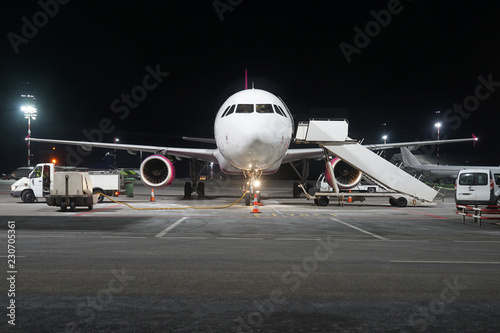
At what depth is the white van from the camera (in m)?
19.7

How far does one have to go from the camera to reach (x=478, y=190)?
19719 mm

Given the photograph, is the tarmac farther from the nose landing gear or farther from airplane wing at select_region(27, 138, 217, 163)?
airplane wing at select_region(27, 138, 217, 163)

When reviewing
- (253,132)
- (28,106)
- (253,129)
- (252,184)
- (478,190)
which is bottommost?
(478,190)

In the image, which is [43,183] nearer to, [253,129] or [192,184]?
[192,184]

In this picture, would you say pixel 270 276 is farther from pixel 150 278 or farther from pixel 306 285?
pixel 150 278

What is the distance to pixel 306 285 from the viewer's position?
6449mm

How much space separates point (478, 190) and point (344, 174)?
22.1 feet

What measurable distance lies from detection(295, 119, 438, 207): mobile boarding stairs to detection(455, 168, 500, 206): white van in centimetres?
189

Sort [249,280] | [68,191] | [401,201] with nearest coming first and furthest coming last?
[249,280]
[68,191]
[401,201]

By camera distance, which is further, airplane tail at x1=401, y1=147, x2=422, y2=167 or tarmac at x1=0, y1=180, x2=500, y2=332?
airplane tail at x1=401, y1=147, x2=422, y2=167

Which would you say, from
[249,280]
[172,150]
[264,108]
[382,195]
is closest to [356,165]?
[382,195]

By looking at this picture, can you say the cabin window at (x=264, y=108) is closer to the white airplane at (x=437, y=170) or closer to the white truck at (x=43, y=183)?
the white truck at (x=43, y=183)

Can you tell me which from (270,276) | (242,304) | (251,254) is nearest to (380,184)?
(251,254)

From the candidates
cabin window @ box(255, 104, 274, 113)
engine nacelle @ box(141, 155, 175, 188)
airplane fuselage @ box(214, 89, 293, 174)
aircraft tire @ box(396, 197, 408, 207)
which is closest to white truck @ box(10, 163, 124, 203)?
engine nacelle @ box(141, 155, 175, 188)
